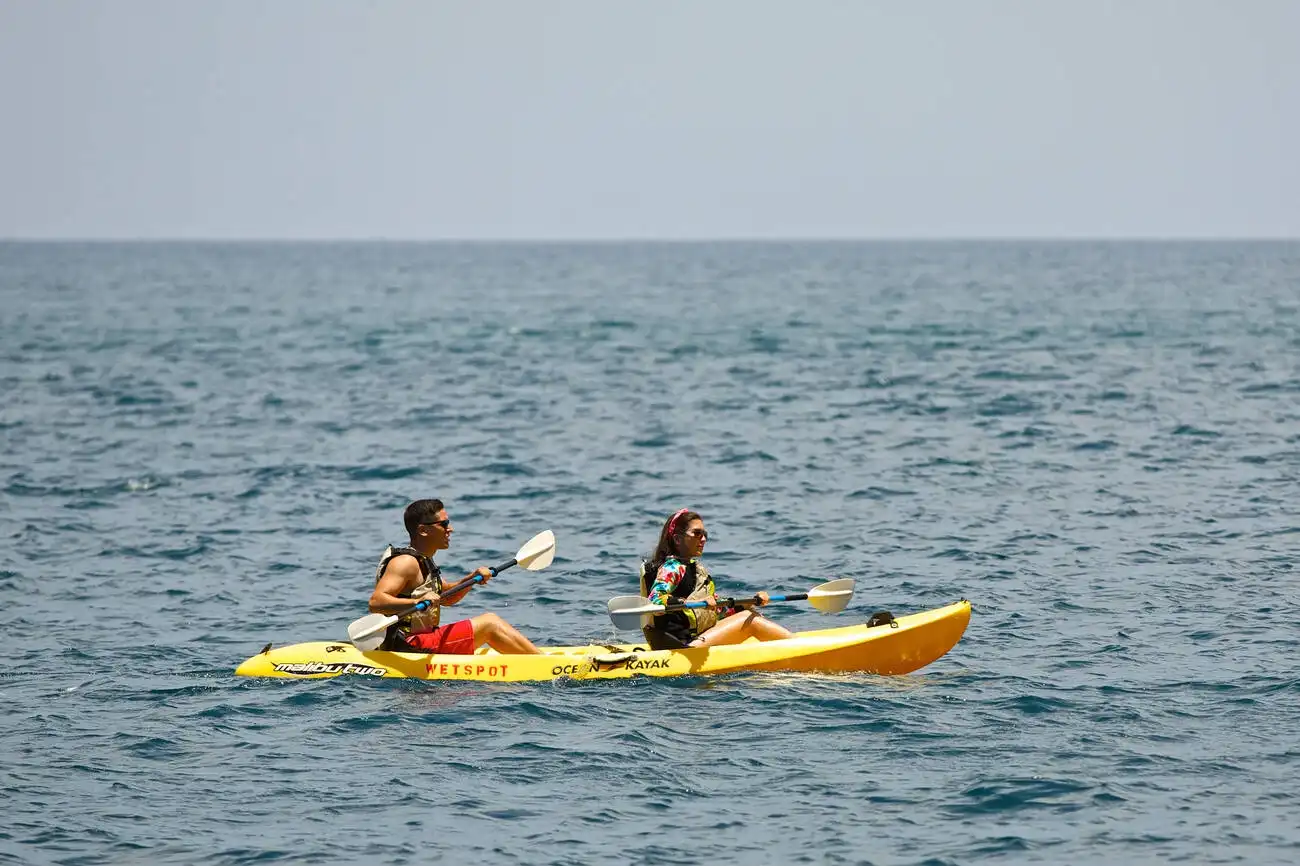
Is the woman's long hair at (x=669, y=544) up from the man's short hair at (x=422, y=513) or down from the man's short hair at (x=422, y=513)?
down

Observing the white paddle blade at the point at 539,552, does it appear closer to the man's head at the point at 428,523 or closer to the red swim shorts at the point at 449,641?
the red swim shorts at the point at 449,641

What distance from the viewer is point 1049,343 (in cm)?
4716

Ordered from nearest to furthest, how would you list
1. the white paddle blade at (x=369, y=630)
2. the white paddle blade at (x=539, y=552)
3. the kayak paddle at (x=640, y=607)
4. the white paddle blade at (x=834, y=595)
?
the white paddle blade at (x=369, y=630) → the kayak paddle at (x=640, y=607) → the white paddle blade at (x=834, y=595) → the white paddle blade at (x=539, y=552)

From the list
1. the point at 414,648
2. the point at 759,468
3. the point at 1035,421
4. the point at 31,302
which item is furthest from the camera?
the point at 31,302

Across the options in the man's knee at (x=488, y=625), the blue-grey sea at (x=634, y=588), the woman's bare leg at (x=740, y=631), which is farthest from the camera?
the woman's bare leg at (x=740, y=631)

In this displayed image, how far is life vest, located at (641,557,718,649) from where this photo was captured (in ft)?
46.0

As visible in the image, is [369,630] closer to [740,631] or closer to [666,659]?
[666,659]

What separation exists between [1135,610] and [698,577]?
4692 millimetres

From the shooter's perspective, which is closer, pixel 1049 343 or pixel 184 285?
pixel 1049 343

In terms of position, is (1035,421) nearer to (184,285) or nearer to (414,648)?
(414,648)

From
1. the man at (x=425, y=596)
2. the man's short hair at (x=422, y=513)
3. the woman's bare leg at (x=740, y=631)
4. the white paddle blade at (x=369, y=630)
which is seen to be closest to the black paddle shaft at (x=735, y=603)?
the woman's bare leg at (x=740, y=631)

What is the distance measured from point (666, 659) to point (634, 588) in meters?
4.16

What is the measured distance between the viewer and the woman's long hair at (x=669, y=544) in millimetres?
13922

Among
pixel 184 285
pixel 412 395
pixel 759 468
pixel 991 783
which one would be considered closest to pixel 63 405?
pixel 412 395
